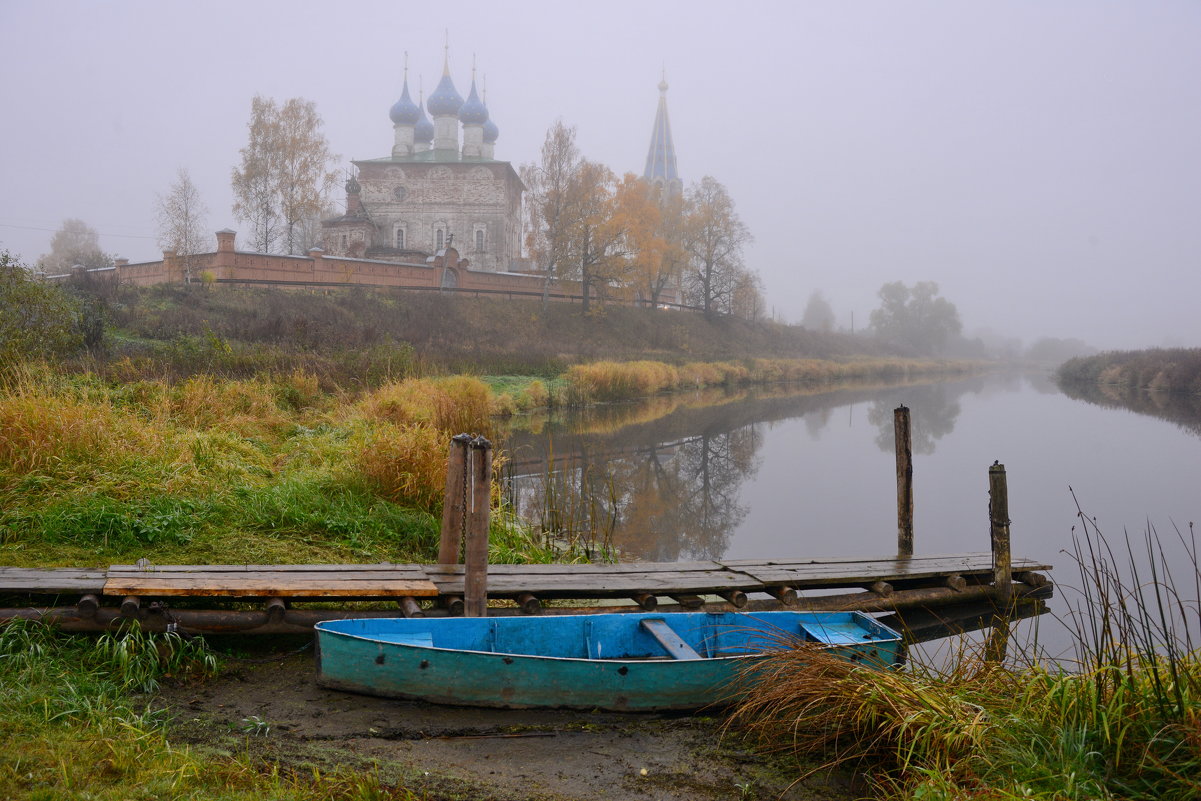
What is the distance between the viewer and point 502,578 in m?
5.79

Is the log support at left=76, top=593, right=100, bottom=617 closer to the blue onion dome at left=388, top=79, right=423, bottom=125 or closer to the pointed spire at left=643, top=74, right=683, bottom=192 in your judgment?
the blue onion dome at left=388, top=79, right=423, bottom=125

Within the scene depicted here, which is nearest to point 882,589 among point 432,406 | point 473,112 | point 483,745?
point 483,745

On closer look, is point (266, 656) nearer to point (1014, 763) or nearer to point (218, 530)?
point (218, 530)

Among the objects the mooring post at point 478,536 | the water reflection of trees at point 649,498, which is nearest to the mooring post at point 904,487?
the water reflection of trees at point 649,498

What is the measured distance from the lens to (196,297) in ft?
85.9

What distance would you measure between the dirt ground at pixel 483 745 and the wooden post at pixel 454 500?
140 centimetres

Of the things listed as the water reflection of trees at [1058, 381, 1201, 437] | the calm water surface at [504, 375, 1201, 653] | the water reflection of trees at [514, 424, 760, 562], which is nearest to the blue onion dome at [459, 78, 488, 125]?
the calm water surface at [504, 375, 1201, 653]

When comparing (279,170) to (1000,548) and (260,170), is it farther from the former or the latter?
→ (1000,548)

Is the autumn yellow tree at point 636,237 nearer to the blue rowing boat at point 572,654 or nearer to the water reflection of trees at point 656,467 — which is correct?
the water reflection of trees at point 656,467

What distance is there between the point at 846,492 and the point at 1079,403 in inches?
842

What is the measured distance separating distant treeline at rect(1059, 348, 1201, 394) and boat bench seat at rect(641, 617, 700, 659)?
3281 centimetres

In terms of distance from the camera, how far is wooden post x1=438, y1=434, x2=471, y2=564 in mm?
5914

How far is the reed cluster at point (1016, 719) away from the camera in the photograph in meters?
2.98

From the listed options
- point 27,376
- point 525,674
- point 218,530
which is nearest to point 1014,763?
point 525,674
